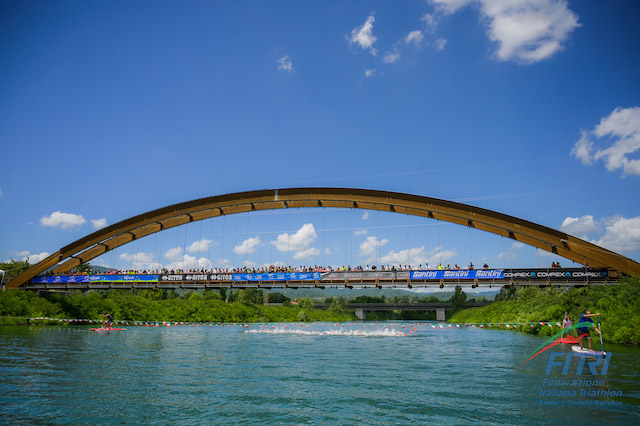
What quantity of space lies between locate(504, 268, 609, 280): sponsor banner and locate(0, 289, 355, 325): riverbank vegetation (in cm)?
5231

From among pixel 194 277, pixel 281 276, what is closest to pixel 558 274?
pixel 281 276

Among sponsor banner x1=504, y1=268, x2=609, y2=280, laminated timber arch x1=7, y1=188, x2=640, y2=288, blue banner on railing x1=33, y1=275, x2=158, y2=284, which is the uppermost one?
laminated timber arch x1=7, y1=188, x2=640, y2=288

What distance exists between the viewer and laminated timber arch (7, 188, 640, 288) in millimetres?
38750

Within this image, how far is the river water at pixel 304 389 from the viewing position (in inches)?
406

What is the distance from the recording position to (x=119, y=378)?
49.4 ft

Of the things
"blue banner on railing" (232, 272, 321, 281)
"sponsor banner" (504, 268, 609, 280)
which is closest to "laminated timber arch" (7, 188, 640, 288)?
"sponsor banner" (504, 268, 609, 280)

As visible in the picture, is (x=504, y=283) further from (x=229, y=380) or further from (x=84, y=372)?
(x=84, y=372)

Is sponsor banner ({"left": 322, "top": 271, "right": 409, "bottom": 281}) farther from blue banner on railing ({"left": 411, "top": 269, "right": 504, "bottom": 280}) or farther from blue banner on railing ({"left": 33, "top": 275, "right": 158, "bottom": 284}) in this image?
blue banner on railing ({"left": 33, "top": 275, "right": 158, "bottom": 284})

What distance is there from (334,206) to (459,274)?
17.7 m

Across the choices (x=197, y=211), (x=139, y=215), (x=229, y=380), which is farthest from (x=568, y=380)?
(x=139, y=215)

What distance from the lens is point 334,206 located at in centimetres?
4909

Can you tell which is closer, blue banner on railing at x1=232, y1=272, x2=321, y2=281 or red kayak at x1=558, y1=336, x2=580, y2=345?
red kayak at x1=558, y1=336, x2=580, y2=345

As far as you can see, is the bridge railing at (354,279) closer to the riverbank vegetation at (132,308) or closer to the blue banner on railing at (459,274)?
the blue banner on railing at (459,274)

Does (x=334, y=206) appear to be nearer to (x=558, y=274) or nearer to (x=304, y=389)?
(x=558, y=274)
